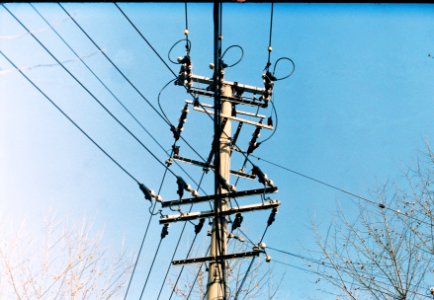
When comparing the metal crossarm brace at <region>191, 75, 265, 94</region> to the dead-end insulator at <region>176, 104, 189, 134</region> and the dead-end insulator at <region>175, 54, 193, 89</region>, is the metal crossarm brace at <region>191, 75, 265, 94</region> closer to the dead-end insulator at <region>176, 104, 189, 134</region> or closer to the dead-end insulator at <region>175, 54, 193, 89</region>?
the dead-end insulator at <region>175, 54, 193, 89</region>

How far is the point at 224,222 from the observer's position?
266 inches

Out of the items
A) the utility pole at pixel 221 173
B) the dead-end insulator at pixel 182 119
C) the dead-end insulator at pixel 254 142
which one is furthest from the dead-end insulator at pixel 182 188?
the dead-end insulator at pixel 254 142

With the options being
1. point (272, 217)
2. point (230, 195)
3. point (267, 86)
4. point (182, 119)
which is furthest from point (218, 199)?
point (267, 86)

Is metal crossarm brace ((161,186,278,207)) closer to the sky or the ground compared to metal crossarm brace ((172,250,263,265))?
closer to the sky

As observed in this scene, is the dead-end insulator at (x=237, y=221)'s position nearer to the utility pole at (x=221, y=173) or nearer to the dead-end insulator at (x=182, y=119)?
the utility pole at (x=221, y=173)

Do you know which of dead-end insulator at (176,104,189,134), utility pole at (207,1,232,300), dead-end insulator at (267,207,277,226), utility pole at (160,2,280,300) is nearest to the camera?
utility pole at (207,1,232,300)

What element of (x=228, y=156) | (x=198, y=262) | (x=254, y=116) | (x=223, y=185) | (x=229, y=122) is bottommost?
(x=198, y=262)

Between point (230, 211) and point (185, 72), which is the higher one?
point (185, 72)

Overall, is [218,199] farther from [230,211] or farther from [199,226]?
[199,226]

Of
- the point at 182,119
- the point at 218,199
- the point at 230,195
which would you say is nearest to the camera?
the point at 218,199

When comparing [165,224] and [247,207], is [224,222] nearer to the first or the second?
[247,207]

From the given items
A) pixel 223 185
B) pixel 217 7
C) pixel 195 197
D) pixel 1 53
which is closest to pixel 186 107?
pixel 195 197

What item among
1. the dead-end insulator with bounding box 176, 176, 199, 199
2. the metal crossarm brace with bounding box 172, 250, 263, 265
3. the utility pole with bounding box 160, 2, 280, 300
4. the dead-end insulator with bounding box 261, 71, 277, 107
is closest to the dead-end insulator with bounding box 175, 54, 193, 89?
the utility pole with bounding box 160, 2, 280, 300

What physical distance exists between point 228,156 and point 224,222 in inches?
50.0
